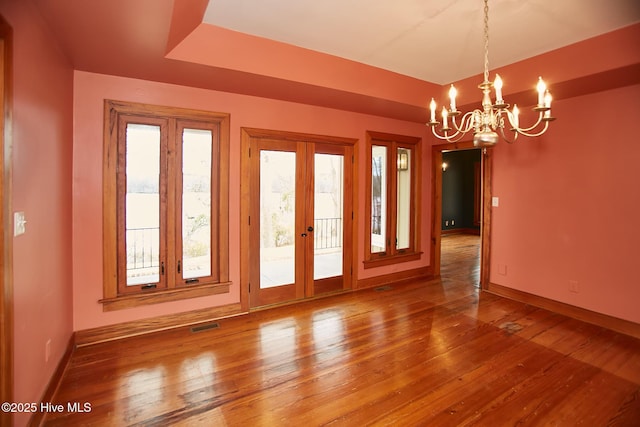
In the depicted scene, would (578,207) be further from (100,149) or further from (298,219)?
(100,149)

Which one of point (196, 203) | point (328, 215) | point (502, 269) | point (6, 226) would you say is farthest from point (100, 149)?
point (502, 269)

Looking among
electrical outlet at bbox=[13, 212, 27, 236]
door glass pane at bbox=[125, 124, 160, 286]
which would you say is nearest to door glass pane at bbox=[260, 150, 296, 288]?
door glass pane at bbox=[125, 124, 160, 286]

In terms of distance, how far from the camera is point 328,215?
444 cm

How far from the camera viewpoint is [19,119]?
173 centimetres

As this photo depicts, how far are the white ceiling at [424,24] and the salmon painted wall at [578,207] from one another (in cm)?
112

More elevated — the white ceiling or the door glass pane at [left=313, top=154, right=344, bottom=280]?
the white ceiling

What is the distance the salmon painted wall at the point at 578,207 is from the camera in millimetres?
3336

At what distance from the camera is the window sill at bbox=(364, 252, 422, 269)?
15.9 ft

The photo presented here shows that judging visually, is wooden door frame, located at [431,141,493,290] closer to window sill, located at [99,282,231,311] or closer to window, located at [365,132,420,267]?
window, located at [365,132,420,267]

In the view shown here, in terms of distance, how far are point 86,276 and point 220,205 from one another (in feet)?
4.73

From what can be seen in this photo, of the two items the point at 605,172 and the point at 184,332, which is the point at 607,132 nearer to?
the point at 605,172

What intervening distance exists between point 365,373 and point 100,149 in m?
3.20

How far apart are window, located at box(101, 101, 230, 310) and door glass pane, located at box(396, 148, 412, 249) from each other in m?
2.93

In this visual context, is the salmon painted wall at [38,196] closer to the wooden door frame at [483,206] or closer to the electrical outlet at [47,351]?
the electrical outlet at [47,351]
